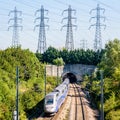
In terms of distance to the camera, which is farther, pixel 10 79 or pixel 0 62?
pixel 0 62

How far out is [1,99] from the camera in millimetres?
45594

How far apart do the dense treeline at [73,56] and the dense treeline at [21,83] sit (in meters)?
24.5

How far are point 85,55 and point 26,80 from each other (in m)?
46.1

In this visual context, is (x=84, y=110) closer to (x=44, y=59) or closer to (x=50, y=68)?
(x=50, y=68)

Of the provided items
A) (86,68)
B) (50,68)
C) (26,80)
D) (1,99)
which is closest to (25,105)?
(1,99)

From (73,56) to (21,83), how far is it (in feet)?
170

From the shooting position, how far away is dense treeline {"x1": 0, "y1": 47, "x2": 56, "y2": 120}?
4458cm

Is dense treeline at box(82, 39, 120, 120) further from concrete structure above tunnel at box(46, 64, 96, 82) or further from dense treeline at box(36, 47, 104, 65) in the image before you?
dense treeline at box(36, 47, 104, 65)

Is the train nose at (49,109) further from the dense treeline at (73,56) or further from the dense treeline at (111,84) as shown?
the dense treeline at (73,56)

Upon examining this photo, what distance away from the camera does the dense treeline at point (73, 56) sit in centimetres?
12025

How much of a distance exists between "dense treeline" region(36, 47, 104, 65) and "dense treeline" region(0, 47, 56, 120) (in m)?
24.5

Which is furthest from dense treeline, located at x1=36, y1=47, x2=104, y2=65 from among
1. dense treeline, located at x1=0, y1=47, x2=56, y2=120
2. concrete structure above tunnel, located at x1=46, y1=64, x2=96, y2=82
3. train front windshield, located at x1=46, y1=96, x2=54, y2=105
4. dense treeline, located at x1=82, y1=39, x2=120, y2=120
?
train front windshield, located at x1=46, y1=96, x2=54, y2=105

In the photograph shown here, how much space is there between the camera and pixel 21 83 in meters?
70.3

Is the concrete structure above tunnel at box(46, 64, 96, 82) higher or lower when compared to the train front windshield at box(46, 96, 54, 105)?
higher
